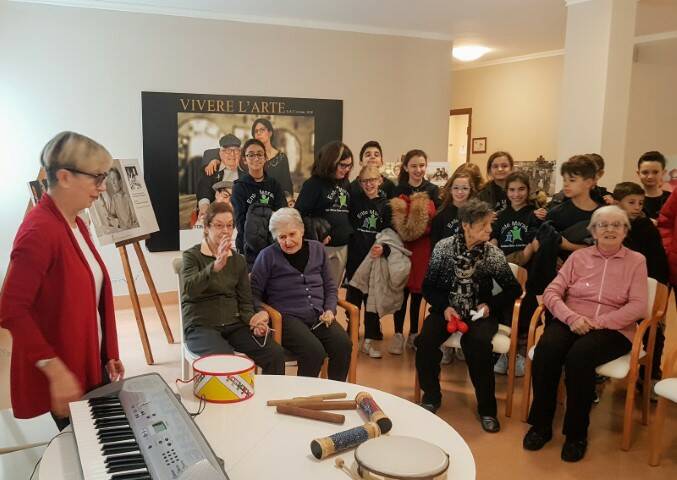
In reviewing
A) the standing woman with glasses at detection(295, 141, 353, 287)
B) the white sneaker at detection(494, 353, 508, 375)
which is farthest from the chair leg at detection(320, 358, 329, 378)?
the white sneaker at detection(494, 353, 508, 375)

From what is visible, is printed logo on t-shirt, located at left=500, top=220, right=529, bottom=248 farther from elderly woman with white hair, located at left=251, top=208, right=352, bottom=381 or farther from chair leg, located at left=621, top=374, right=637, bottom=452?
elderly woman with white hair, located at left=251, top=208, right=352, bottom=381

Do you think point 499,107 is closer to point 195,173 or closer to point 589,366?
point 195,173

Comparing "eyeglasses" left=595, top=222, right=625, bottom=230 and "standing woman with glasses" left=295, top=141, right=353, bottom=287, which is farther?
"standing woman with glasses" left=295, top=141, right=353, bottom=287

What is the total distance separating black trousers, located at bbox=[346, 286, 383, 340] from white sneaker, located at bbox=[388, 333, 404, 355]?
169 millimetres

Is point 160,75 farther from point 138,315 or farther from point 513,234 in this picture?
point 513,234

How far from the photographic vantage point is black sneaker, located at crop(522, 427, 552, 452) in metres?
2.78

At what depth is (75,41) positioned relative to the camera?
4.78 metres

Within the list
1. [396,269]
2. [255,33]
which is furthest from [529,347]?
[255,33]

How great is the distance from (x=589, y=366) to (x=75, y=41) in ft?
14.8

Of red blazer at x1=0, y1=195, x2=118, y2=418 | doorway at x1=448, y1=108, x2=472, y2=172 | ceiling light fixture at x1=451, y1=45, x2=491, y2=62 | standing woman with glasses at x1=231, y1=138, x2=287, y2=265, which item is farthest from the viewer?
doorway at x1=448, y1=108, x2=472, y2=172

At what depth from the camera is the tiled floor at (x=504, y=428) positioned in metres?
2.61

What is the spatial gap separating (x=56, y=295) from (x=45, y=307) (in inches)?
1.9

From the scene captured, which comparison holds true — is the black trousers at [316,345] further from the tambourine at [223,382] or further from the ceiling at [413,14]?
the ceiling at [413,14]

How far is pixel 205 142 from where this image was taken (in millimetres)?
5273
